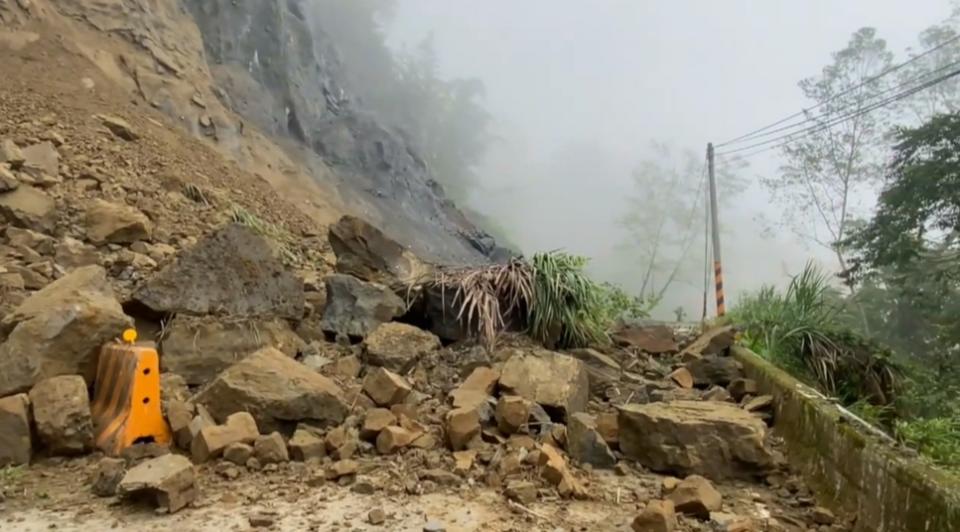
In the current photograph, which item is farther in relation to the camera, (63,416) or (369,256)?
(369,256)

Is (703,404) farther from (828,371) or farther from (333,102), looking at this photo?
(333,102)

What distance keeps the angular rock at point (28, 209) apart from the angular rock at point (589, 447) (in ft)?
17.3

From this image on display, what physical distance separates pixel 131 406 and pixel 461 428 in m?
1.71

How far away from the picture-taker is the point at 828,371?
5.91 metres

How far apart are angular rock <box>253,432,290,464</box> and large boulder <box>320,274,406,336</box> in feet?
6.28

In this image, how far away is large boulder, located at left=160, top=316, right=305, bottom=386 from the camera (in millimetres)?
4715

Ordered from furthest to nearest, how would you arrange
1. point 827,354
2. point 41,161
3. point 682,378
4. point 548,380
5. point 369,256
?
point 41,161 < point 369,256 < point 827,354 < point 682,378 < point 548,380

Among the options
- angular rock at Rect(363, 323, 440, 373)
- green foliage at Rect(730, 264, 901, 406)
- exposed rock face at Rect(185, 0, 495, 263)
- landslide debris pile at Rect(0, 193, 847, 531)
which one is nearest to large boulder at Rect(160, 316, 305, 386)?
landslide debris pile at Rect(0, 193, 847, 531)

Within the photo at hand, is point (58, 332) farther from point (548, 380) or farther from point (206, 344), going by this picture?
point (548, 380)

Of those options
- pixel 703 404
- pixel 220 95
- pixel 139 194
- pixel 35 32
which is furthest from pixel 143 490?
pixel 220 95

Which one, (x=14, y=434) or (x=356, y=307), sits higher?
(x=356, y=307)

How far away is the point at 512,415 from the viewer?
4.16 meters

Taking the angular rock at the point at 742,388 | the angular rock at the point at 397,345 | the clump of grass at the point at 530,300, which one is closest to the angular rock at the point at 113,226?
the angular rock at the point at 397,345

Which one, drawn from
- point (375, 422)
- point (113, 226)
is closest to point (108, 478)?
point (375, 422)
